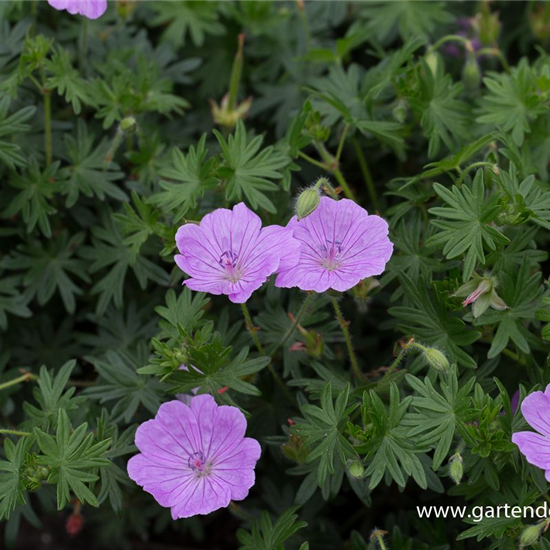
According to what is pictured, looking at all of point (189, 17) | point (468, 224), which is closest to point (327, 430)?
point (468, 224)

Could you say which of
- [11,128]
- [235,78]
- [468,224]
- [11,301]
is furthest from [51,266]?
[468,224]

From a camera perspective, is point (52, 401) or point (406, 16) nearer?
point (52, 401)

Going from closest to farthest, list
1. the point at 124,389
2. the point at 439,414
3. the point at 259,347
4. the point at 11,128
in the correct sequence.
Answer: the point at 439,414 → the point at 259,347 → the point at 124,389 → the point at 11,128

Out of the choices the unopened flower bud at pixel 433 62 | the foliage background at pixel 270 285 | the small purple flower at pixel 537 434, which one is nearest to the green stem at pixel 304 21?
the foliage background at pixel 270 285

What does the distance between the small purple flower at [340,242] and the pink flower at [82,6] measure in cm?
93

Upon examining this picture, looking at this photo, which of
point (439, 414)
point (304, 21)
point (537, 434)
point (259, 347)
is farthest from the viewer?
point (304, 21)

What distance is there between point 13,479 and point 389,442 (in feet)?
3.23

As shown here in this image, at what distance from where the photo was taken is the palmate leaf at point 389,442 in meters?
1.85

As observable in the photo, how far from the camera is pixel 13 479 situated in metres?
1.90

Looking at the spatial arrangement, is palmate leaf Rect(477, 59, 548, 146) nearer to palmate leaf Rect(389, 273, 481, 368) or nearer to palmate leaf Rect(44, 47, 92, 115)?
palmate leaf Rect(389, 273, 481, 368)

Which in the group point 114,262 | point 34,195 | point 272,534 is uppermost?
point 34,195

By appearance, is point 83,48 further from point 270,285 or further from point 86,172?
point 270,285

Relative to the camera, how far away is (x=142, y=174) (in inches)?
98.5

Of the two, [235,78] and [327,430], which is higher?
[235,78]
